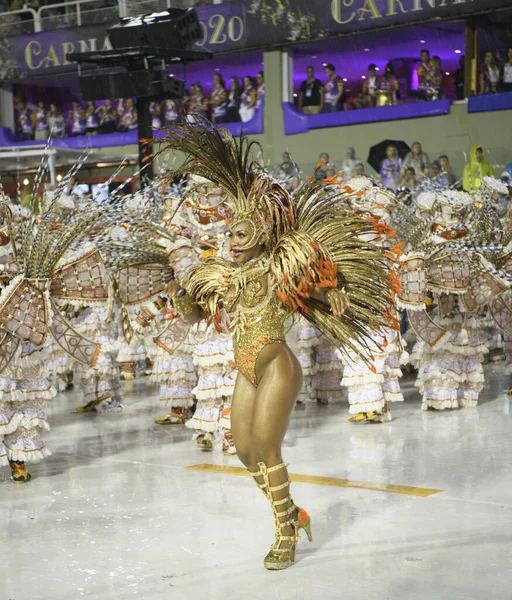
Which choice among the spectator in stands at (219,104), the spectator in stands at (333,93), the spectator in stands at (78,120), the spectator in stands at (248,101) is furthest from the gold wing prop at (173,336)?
the spectator in stands at (78,120)

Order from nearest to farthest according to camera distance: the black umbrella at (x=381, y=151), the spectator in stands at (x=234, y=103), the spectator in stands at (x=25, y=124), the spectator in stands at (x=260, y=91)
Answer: the black umbrella at (x=381, y=151) → the spectator in stands at (x=260, y=91) → the spectator in stands at (x=234, y=103) → the spectator in stands at (x=25, y=124)

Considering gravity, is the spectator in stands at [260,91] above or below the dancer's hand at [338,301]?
above

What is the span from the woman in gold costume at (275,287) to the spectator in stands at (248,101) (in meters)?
13.9

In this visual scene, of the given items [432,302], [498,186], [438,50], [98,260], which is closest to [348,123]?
[438,50]

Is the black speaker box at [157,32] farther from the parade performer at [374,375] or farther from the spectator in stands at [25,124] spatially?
the spectator in stands at [25,124]

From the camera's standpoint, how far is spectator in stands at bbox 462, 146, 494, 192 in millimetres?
14406

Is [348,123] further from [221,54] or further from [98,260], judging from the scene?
[98,260]

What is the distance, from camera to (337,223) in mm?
4492

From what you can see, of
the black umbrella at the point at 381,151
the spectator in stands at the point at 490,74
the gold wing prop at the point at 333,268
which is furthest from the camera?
the black umbrella at the point at 381,151

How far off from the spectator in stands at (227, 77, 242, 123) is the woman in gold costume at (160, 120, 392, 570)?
14067mm

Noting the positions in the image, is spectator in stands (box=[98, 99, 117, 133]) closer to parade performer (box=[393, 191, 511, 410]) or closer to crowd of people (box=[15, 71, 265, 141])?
crowd of people (box=[15, 71, 265, 141])

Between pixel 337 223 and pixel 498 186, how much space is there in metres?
5.43

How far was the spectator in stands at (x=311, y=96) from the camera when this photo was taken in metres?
17.6

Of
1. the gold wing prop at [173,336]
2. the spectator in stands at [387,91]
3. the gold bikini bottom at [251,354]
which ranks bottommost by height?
the gold wing prop at [173,336]
